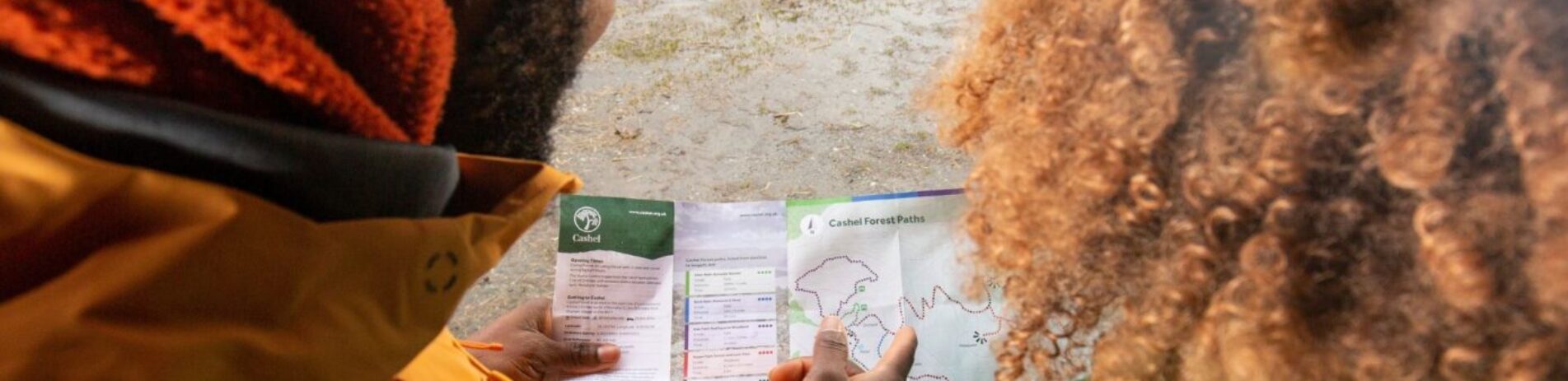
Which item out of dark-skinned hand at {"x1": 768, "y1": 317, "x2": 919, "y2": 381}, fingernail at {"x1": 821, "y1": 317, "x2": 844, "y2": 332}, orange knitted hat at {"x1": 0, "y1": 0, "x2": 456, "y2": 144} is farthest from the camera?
fingernail at {"x1": 821, "y1": 317, "x2": 844, "y2": 332}

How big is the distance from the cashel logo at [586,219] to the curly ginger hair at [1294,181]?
0.56m

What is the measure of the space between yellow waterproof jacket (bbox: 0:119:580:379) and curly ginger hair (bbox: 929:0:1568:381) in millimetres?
363

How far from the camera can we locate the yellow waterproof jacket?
0.35 meters

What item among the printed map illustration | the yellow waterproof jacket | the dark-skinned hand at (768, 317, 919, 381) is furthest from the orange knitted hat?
the printed map illustration

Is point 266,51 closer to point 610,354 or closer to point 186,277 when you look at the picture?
point 186,277

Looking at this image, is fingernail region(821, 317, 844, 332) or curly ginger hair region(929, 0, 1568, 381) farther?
fingernail region(821, 317, 844, 332)

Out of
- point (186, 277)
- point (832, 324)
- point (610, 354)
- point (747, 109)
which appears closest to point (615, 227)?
point (610, 354)

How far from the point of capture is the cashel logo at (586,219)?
108 cm

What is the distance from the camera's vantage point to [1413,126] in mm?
427

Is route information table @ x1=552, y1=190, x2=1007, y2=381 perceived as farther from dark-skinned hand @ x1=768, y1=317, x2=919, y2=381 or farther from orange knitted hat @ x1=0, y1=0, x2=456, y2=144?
orange knitted hat @ x1=0, y1=0, x2=456, y2=144

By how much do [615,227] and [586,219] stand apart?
0.03 metres

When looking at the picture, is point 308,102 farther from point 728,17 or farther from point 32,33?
point 728,17

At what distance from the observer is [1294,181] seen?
475 millimetres

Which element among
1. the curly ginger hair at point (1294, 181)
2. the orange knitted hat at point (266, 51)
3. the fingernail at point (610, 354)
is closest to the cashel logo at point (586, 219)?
the fingernail at point (610, 354)
